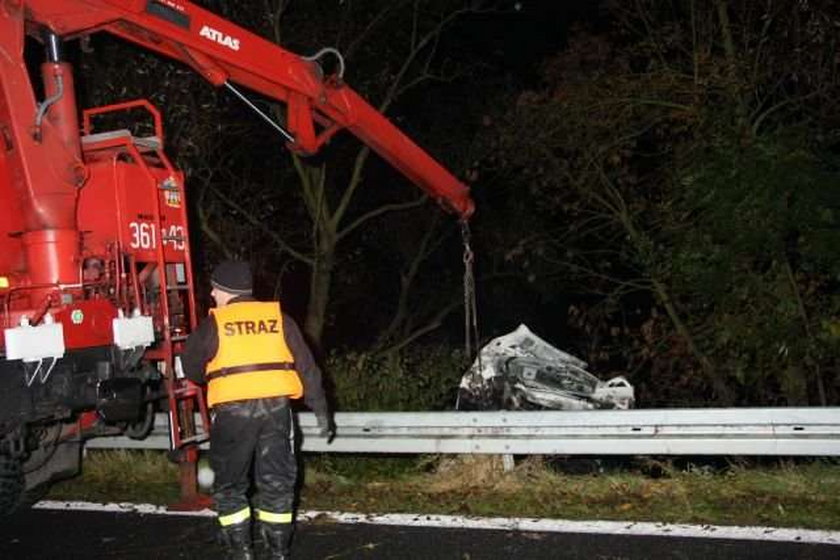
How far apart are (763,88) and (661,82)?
1.10 metres

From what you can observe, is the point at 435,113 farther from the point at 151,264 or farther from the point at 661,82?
the point at 151,264

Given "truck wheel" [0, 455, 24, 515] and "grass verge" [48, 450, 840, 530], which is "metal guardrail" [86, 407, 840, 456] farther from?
"truck wheel" [0, 455, 24, 515]

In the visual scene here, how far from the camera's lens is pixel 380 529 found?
5.19 m

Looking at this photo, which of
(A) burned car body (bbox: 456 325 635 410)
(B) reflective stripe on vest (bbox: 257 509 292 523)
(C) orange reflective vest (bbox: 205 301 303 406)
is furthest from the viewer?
(A) burned car body (bbox: 456 325 635 410)

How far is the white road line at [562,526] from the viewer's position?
15.2 feet

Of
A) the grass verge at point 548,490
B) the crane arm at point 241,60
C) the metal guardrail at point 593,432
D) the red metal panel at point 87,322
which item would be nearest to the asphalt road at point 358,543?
the grass verge at point 548,490


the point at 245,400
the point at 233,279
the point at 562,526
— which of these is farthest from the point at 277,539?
the point at 562,526

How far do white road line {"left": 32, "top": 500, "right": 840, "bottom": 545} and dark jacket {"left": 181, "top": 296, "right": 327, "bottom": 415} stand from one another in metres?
0.96

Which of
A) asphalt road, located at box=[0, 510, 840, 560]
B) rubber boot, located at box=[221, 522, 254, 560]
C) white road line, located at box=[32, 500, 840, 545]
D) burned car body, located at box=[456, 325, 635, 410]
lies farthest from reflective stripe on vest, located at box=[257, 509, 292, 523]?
burned car body, located at box=[456, 325, 635, 410]

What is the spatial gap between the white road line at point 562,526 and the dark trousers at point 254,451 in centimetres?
89

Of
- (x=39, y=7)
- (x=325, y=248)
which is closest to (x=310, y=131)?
(x=39, y=7)

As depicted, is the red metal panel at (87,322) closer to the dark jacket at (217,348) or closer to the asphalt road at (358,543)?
the dark jacket at (217,348)

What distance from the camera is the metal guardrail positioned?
5102 millimetres

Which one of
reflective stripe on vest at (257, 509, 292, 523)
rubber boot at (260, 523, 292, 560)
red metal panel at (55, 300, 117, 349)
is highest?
red metal panel at (55, 300, 117, 349)
